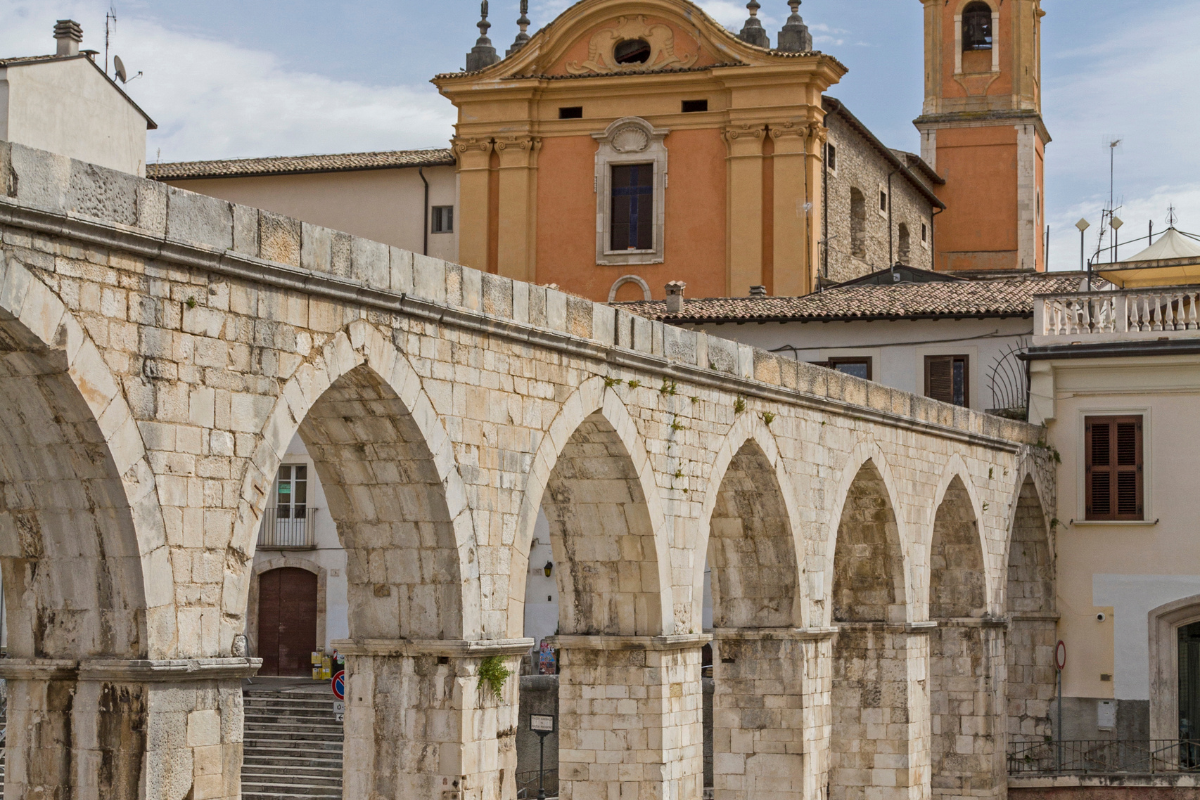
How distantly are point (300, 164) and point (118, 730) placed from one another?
2591 cm

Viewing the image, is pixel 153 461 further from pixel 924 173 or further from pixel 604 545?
pixel 924 173

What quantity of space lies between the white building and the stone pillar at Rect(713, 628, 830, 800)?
1215cm

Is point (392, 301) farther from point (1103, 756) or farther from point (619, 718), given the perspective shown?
point (1103, 756)

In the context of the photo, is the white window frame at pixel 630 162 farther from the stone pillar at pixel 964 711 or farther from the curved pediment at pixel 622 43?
the stone pillar at pixel 964 711

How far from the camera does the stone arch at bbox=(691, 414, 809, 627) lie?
16.2 m

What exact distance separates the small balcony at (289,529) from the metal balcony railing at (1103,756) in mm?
11424

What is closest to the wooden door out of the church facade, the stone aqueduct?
the church facade

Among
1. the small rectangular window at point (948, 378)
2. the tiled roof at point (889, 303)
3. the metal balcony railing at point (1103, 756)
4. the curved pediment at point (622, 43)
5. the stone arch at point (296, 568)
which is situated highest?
the curved pediment at point (622, 43)

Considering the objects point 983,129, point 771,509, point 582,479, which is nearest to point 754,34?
point 983,129

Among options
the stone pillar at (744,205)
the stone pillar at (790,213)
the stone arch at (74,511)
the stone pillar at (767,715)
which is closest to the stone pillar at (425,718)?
the stone arch at (74,511)

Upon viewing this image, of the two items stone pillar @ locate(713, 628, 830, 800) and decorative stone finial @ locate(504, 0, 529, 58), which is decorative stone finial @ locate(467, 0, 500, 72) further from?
stone pillar @ locate(713, 628, 830, 800)

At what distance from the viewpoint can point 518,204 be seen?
32.8 meters

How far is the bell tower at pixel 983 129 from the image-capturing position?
41344 millimetres

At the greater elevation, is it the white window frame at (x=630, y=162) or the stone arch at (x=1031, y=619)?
the white window frame at (x=630, y=162)
